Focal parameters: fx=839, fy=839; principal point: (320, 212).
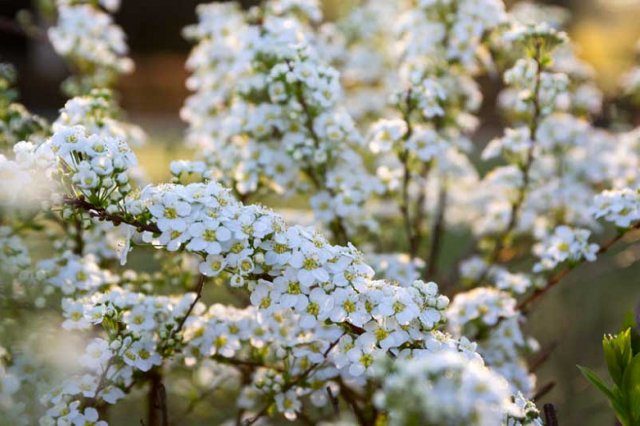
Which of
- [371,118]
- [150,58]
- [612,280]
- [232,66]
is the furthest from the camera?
[150,58]

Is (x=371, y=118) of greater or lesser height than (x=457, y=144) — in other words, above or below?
above

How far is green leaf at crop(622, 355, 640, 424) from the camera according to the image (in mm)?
1976

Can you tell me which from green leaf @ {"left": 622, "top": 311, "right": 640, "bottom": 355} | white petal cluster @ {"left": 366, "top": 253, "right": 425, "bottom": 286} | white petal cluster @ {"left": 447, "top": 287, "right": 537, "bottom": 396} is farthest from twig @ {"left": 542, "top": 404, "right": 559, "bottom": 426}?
white petal cluster @ {"left": 366, "top": 253, "right": 425, "bottom": 286}

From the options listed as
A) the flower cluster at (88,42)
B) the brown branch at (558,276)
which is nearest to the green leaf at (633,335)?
the brown branch at (558,276)

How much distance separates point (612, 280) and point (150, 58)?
44.4ft

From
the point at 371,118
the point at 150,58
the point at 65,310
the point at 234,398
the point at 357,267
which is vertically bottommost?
the point at 357,267

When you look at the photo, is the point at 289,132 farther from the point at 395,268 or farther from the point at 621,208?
the point at 621,208

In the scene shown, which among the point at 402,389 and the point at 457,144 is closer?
the point at 402,389

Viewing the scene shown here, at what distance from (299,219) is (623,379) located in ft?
6.22

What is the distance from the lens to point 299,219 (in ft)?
12.0

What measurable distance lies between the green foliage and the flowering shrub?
186 mm

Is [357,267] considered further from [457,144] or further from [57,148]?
[457,144]

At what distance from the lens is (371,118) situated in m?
4.47

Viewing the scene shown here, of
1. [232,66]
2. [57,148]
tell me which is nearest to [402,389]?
[57,148]
